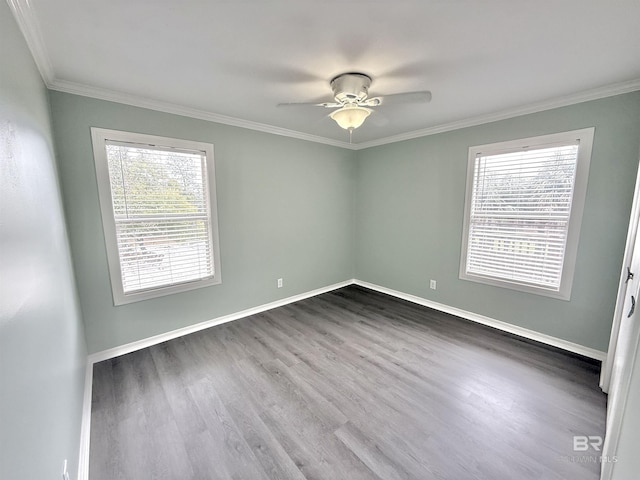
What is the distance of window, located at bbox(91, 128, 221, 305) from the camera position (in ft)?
7.82

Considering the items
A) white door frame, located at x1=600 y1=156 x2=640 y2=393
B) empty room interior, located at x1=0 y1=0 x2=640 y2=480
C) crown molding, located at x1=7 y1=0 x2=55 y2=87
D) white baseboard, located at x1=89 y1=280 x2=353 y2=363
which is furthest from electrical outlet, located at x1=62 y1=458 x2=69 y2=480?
white door frame, located at x1=600 y1=156 x2=640 y2=393

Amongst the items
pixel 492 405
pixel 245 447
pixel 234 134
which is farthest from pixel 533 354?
pixel 234 134

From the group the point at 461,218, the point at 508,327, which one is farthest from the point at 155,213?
the point at 508,327

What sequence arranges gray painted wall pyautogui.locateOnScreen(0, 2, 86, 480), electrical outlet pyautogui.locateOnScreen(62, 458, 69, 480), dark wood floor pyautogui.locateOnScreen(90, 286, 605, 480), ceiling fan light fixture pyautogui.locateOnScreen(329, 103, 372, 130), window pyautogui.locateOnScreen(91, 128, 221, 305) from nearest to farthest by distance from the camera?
gray painted wall pyautogui.locateOnScreen(0, 2, 86, 480) → electrical outlet pyautogui.locateOnScreen(62, 458, 69, 480) → dark wood floor pyautogui.locateOnScreen(90, 286, 605, 480) → ceiling fan light fixture pyautogui.locateOnScreen(329, 103, 372, 130) → window pyautogui.locateOnScreen(91, 128, 221, 305)

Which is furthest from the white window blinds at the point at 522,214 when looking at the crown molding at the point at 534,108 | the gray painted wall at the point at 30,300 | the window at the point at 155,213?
the gray painted wall at the point at 30,300

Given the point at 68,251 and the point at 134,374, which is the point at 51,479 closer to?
the point at 134,374

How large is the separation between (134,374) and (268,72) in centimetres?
275

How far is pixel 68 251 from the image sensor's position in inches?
81.6

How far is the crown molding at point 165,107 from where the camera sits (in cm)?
212

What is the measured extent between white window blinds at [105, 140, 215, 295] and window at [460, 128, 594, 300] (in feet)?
10.4

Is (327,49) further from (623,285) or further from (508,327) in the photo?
(508,327)

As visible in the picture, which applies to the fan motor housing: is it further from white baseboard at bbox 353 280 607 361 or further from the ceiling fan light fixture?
white baseboard at bbox 353 280 607 361

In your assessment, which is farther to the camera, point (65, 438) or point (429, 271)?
point (429, 271)

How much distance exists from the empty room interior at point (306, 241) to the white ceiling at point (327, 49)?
0.06 ft
